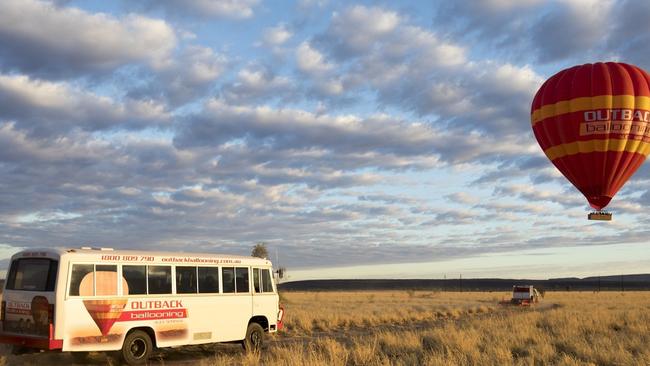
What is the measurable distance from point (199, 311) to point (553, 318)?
56.3 ft

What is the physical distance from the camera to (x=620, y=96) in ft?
77.7

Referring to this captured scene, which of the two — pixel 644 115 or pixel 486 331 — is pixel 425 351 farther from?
pixel 644 115

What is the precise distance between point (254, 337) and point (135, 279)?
4.99 m

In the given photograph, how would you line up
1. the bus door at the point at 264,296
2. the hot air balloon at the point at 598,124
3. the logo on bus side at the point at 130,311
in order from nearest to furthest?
the logo on bus side at the point at 130,311 < the bus door at the point at 264,296 < the hot air balloon at the point at 598,124

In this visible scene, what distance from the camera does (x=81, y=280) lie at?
49.2 ft

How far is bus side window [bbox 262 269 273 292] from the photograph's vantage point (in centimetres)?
2059

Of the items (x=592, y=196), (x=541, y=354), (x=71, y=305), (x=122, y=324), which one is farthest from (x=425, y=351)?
(x=592, y=196)

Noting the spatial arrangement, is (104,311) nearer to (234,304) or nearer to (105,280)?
(105,280)

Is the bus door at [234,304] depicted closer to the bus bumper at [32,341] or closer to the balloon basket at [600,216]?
the bus bumper at [32,341]

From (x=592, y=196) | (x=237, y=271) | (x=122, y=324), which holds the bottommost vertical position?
(x=122, y=324)

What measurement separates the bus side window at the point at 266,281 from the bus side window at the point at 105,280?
5.79m

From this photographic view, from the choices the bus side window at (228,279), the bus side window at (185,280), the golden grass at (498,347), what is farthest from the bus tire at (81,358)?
the golden grass at (498,347)

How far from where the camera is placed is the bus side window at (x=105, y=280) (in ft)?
50.4

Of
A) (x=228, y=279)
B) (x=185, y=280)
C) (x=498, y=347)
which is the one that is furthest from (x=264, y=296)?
(x=498, y=347)
